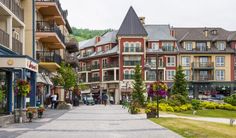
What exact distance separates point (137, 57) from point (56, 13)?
4003 centimetres

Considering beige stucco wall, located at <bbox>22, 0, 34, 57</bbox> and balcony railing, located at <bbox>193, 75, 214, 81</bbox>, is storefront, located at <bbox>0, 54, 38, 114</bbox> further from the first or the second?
balcony railing, located at <bbox>193, 75, 214, 81</bbox>

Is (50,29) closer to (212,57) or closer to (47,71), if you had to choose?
(47,71)

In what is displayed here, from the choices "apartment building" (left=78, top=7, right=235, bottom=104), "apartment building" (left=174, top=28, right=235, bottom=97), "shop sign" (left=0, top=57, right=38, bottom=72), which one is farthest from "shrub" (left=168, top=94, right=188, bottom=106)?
"apartment building" (left=174, top=28, right=235, bottom=97)

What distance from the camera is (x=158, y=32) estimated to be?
329 ft

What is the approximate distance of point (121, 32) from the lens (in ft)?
313

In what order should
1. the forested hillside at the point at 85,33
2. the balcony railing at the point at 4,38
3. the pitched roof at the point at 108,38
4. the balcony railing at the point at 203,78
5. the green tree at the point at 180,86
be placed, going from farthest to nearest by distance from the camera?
the forested hillside at the point at 85,33, the pitched roof at the point at 108,38, the balcony railing at the point at 203,78, the green tree at the point at 180,86, the balcony railing at the point at 4,38

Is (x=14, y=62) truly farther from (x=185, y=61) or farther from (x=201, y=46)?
(x=201, y=46)

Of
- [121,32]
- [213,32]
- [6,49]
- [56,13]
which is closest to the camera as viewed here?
[6,49]

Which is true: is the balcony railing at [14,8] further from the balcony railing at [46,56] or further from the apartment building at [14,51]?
the balcony railing at [46,56]

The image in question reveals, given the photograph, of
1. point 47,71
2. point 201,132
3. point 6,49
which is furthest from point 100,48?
point 201,132

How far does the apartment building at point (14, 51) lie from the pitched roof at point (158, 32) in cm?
6117

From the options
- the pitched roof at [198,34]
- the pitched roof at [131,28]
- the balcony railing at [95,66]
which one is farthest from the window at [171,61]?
the balcony railing at [95,66]

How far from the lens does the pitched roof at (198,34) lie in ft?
328

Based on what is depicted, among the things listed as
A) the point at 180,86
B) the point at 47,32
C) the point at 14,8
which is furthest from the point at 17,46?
the point at 180,86
